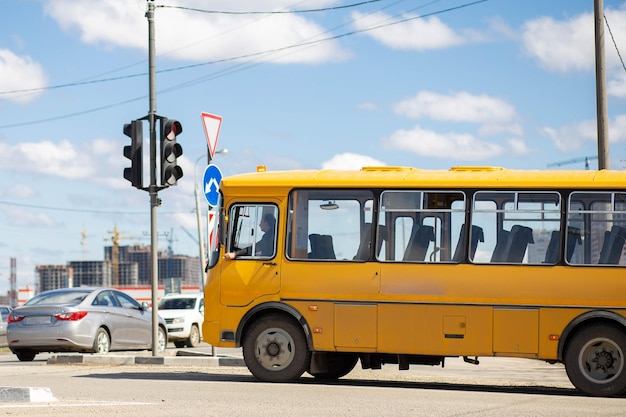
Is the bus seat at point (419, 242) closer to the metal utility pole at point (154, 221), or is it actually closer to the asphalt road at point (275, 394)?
the asphalt road at point (275, 394)

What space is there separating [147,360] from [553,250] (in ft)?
24.5

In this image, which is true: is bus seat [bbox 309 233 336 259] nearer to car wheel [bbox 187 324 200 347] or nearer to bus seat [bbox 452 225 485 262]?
bus seat [bbox 452 225 485 262]

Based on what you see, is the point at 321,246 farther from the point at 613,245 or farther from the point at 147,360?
the point at 147,360

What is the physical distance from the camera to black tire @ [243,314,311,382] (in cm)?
1542

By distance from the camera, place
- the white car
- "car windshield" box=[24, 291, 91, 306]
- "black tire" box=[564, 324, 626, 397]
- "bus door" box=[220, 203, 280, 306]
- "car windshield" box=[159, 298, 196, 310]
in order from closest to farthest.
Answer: "black tire" box=[564, 324, 626, 397] → "bus door" box=[220, 203, 280, 306] → "car windshield" box=[24, 291, 91, 306] → the white car → "car windshield" box=[159, 298, 196, 310]

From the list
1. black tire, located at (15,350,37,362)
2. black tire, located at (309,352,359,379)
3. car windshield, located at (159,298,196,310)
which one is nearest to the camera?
black tire, located at (309,352,359,379)

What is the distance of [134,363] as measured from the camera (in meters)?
19.0

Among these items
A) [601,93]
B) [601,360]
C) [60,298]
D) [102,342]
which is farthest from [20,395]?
[601,93]

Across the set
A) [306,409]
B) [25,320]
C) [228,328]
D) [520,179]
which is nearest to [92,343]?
[25,320]

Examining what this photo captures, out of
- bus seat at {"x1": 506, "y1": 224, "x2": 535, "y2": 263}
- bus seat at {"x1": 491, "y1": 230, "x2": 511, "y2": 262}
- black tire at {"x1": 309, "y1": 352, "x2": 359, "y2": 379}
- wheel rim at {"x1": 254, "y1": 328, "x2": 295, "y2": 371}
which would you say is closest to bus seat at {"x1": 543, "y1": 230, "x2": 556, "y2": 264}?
bus seat at {"x1": 506, "y1": 224, "x2": 535, "y2": 263}

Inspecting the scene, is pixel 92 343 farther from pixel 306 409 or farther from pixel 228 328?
pixel 306 409

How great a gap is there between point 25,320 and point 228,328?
7.62m

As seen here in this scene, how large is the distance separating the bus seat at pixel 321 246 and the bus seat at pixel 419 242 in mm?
1040

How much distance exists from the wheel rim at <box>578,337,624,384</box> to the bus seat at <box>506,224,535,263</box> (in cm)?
139
